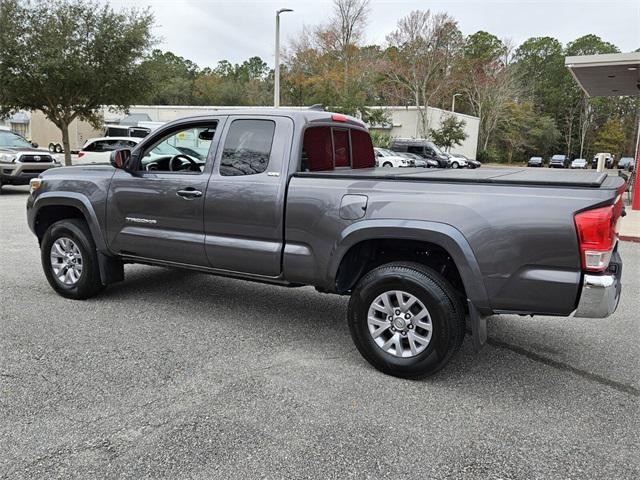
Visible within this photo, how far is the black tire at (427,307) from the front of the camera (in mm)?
3561

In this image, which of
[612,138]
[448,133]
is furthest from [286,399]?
[612,138]

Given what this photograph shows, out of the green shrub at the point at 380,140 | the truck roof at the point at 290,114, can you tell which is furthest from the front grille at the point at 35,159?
the green shrub at the point at 380,140

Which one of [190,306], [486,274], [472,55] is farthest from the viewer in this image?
[472,55]

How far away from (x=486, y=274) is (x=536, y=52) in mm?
94324

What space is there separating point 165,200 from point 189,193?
11.8 inches

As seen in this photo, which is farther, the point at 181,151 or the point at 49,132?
the point at 49,132

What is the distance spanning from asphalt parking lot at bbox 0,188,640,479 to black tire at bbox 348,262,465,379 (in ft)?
0.45

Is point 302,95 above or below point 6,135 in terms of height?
above

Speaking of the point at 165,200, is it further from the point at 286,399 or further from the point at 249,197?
the point at 286,399

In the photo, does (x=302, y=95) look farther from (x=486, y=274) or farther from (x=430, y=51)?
(x=486, y=274)

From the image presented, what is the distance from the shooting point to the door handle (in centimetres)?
457

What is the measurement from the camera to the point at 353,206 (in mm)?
3848

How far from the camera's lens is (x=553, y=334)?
190 inches

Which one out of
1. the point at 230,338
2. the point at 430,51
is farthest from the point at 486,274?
the point at 430,51
